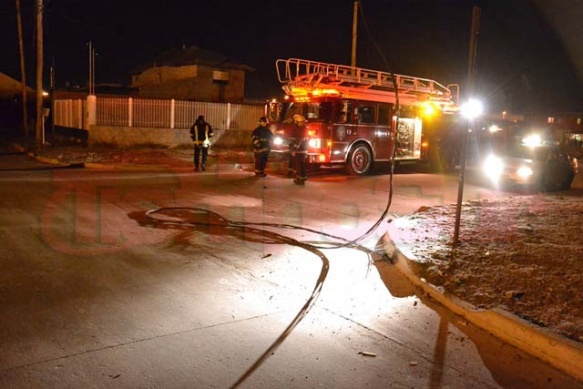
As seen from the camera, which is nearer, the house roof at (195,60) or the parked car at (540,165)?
the parked car at (540,165)

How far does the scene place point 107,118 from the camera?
23.1m

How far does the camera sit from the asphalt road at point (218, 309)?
3994 millimetres

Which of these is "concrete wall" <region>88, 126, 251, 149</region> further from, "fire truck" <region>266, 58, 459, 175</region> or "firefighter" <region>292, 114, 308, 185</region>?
"firefighter" <region>292, 114, 308, 185</region>

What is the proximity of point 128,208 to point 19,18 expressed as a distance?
23.3 m

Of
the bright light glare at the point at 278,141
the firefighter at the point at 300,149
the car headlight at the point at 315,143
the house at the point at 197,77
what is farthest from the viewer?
the house at the point at 197,77

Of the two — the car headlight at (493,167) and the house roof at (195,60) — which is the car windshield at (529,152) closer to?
the car headlight at (493,167)

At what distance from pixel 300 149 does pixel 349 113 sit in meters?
2.44

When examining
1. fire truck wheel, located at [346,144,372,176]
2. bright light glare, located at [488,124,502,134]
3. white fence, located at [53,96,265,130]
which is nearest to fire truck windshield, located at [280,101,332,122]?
fire truck wheel, located at [346,144,372,176]

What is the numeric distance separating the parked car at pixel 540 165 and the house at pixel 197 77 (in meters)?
24.0

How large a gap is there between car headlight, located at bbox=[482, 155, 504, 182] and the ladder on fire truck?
2590 millimetres

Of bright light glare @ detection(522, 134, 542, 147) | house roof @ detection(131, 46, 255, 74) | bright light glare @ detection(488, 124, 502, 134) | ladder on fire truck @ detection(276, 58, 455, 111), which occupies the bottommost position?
bright light glare @ detection(522, 134, 542, 147)

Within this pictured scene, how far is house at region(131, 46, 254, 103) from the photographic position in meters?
37.8

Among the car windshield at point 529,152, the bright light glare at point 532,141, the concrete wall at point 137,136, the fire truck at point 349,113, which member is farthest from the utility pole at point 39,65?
the bright light glare at point 532,141

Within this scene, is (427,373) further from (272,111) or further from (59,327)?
(272,111)
